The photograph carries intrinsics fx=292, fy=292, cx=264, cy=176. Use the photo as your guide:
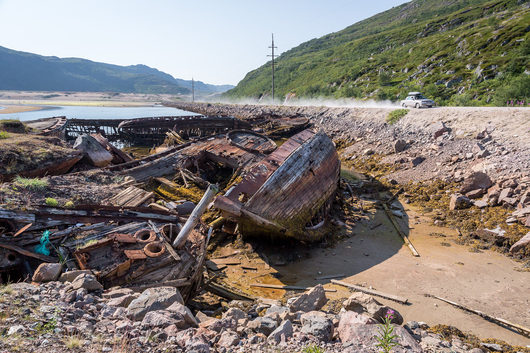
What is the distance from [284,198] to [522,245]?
283 inches

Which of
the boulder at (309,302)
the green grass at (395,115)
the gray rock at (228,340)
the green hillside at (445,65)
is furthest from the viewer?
the green hillside at (445,65)

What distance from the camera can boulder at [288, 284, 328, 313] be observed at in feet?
18.3

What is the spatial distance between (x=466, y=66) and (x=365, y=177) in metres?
33.7

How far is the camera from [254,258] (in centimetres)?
956

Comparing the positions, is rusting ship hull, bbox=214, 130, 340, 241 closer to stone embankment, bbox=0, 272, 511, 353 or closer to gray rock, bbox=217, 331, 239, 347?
stone embankment, bbox=0, 272, 511, 353

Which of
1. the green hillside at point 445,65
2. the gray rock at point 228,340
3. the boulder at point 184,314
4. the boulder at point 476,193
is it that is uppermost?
the green hillside at point 445,65

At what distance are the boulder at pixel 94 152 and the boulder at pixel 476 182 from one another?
17.0 m

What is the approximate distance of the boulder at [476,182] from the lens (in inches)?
465

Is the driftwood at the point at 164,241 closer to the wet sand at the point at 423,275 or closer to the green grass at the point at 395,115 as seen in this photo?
the wet sand at the point at 423,275

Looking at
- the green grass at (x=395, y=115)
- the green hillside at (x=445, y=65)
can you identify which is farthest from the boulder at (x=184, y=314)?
the green hillside at (x=445, y=65)

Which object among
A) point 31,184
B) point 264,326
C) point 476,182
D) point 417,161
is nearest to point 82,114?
point 31,184

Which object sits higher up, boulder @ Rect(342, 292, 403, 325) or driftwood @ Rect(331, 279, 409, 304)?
boulder @ Rect(342, 292, 403, 325)

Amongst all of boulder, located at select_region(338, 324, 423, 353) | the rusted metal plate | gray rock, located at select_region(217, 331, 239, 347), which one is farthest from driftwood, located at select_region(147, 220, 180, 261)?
boulder, located at select_region(338, 324, 423, 353)

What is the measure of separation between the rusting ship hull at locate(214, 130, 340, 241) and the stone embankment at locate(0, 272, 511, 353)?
12.8 ft
